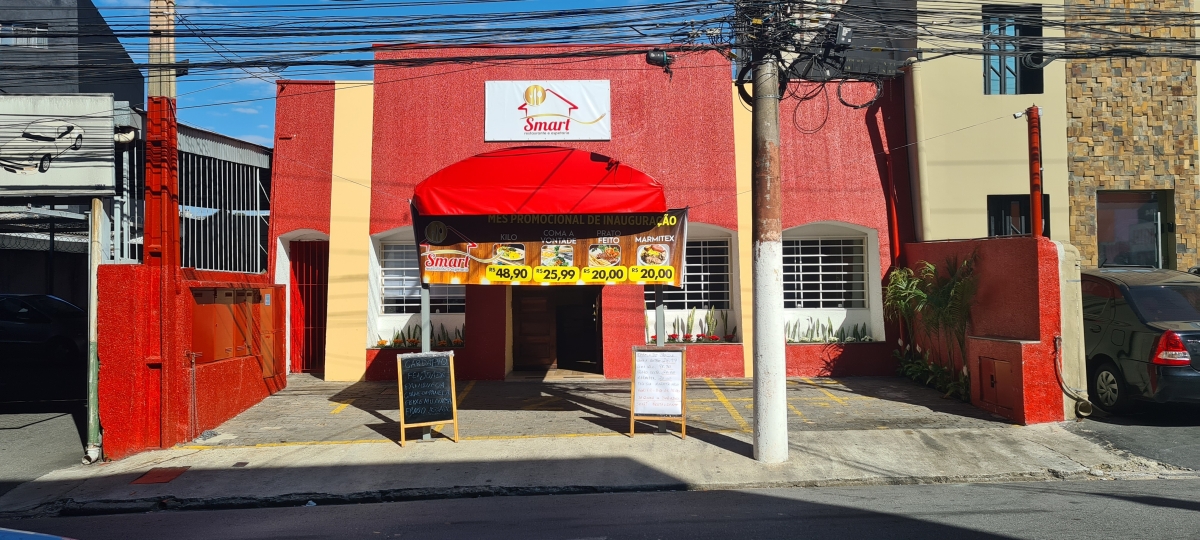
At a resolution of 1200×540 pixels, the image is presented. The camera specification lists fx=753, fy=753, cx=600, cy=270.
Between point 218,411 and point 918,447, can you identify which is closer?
point 918,447

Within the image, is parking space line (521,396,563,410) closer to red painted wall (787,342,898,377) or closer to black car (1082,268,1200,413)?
red painted wall (787,342,898,377)

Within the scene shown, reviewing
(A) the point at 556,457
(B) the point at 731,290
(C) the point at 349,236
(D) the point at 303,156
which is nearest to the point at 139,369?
(C) the point at 349,236

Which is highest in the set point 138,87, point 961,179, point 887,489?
point 138,87

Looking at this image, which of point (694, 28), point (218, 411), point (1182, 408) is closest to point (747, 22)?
point (694, 28)

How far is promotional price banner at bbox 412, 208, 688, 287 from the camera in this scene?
9492 millimetres

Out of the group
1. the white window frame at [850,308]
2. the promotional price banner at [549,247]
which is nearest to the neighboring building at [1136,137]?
the white window frame at [850,308]

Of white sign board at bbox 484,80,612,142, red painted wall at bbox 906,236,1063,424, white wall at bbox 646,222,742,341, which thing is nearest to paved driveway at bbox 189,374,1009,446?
red painted wall at bbox 906,236,1063,424

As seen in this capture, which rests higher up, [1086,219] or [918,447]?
[1086,219]

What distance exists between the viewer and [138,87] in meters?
25.8

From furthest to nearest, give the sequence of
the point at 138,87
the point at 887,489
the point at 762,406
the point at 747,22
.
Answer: the point at 138,87 → the point at 747,22 → the point at 762,406 → the point at 887,489

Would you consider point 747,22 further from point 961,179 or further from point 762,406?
point 961,179

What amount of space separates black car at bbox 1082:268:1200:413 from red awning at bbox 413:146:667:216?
6.14 meters

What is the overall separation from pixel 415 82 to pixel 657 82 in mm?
4334

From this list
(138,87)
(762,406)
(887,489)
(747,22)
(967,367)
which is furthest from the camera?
(138,87)
